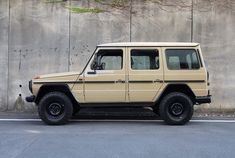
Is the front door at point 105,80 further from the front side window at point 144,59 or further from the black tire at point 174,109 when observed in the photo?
the black tire at point 174,109

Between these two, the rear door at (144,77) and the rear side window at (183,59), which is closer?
the rear door at (144,77)

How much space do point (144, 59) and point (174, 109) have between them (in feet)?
4.79

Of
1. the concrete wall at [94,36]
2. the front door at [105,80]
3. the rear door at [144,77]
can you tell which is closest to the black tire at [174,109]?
the rear door at [144,77]

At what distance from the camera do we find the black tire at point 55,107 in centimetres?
1173

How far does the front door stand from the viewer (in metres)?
11.8

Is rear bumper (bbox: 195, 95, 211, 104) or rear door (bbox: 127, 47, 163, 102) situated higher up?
rear door (bbox: 127, 47, 163, 102)

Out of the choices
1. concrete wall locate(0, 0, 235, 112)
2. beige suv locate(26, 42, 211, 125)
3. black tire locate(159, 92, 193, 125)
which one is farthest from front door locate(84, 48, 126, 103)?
concrete wall locate(0, 0, 235, 112)

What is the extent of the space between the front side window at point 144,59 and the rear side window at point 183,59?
325 mm

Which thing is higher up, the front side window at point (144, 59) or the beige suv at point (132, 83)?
the front side window at point (144, 59)
